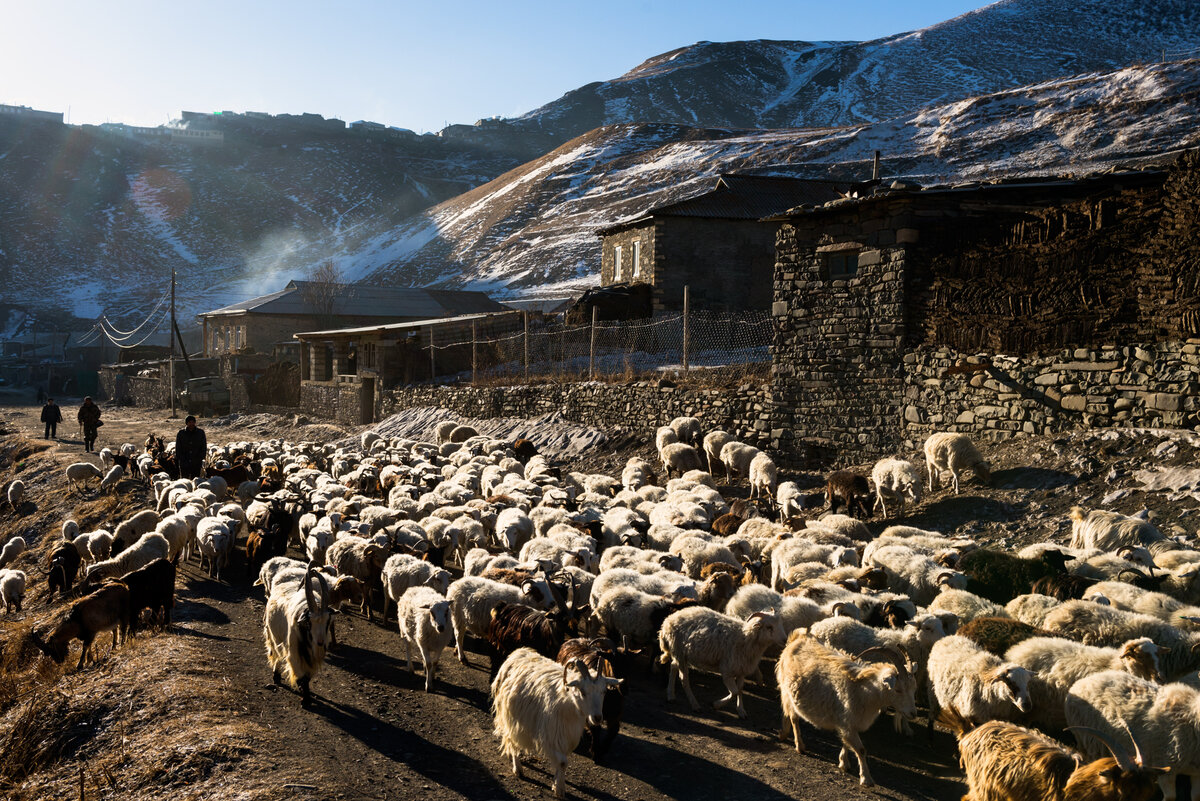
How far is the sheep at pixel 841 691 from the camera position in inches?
244

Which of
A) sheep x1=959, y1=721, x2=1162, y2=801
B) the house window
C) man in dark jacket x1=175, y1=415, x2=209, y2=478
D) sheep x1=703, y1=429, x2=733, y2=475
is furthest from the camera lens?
man in dark jacket x1=175, y1=415, x2=209, y2=478

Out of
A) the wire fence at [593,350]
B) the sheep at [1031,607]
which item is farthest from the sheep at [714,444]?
the sheep at [1031,607]

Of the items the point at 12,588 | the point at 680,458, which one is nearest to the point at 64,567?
the point at 12,588

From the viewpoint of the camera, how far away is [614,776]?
21.1 ft

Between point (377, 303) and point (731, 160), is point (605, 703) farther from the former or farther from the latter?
point (731, 160)

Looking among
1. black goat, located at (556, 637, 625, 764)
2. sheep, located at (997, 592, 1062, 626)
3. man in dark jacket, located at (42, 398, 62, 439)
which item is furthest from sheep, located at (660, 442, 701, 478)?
man in dark jacket, located at (42, 398, 62, 439)

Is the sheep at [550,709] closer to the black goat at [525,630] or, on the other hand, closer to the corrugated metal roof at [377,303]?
the black goat at [525,630]

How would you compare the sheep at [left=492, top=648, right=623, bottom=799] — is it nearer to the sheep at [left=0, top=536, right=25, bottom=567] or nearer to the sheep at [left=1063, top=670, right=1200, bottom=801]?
the sheep at [left=1063, top=670, right=1200, bottom=801]

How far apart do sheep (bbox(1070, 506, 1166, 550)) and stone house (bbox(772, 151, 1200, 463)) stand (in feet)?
7.62

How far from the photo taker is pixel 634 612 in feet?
27.1

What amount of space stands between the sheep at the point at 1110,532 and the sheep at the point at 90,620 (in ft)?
35.4

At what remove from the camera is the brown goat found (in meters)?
6.86

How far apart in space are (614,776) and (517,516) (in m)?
5.99

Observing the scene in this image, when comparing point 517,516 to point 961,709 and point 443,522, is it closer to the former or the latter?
point 443,522
